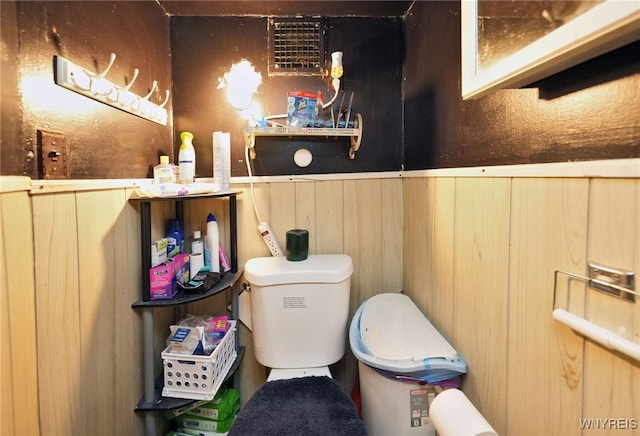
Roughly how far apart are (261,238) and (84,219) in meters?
0.67

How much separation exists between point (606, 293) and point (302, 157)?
1085mm

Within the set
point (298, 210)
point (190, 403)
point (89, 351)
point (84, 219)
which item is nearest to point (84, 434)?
point (89, 351)

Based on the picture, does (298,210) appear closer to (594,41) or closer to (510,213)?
(510,213)

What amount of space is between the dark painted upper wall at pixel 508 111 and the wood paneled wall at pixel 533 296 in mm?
65

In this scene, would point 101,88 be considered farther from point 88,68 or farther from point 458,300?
point 458,300

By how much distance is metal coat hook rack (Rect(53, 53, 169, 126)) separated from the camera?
28.3 inches

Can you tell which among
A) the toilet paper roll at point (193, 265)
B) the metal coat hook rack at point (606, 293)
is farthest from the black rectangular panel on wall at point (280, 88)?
the metal coat hook rack at point (606, 293)

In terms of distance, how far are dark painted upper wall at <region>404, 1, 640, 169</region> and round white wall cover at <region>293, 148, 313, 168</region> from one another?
0.43m

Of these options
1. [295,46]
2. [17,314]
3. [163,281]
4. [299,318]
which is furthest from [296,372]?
[295,46]

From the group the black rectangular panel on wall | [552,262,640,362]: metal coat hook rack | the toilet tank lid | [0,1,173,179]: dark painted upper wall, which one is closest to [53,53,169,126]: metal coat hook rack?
[0,1,173,179]: dark painted upper wall

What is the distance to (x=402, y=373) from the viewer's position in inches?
33.3

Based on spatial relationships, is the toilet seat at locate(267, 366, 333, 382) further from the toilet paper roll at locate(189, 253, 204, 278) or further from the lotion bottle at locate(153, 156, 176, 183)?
the lotion bottle at locate(153, 156, 176, 183)

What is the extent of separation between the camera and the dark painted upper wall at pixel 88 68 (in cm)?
62

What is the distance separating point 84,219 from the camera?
2.60 ft
